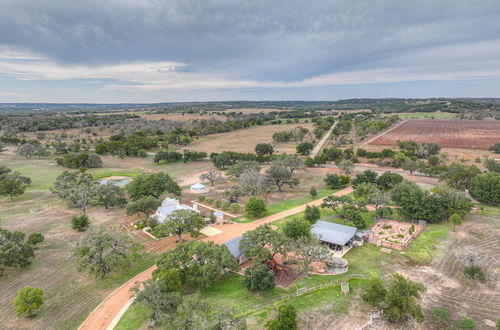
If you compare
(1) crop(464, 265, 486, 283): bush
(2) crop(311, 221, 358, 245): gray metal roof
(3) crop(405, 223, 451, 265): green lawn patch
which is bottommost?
(3) crop(405, 223, 451, 265): green lawn patch

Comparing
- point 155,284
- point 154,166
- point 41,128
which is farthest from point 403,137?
point 41,128

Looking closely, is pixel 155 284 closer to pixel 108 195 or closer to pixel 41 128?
pixel 108 195

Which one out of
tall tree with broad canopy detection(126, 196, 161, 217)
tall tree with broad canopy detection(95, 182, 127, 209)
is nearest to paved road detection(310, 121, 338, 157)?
tall tree with broad canopy detection(126, 196, 161, 217)

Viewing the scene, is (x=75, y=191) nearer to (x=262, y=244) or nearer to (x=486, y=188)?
(x=262, y=244)

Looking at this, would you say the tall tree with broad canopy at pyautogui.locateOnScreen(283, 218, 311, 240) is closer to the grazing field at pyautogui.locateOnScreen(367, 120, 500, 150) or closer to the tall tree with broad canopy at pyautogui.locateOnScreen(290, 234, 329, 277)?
the tall tree with broad canopy at pyautogui.locateOnScreen(290, 234, 329, 277)

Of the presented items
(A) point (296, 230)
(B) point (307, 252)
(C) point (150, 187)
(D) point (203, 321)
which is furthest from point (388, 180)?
(D) point (203, 321)

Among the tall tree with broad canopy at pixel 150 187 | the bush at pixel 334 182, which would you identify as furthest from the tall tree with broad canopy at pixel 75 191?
the bush at pixel 334 182

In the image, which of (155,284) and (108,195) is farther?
(108,195)
